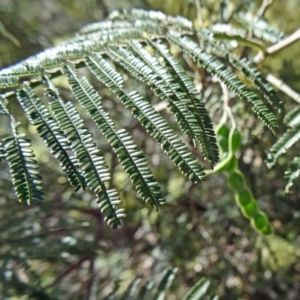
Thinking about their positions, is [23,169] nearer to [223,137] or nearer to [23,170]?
[23,170]

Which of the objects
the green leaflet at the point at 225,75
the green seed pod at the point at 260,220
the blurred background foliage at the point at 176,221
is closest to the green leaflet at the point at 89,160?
the green leaflet at the point at 225,75

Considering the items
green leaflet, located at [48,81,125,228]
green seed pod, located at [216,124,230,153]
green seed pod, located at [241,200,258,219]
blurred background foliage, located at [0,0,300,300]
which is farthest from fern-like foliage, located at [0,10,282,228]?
blurred background foliage, located at [0,0,300,300]

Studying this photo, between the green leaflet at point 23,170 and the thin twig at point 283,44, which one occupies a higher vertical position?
the thin twig at point 283,44

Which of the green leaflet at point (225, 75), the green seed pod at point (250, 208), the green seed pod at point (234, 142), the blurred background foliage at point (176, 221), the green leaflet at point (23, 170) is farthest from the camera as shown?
the blurred background foliage at point (176, 221)

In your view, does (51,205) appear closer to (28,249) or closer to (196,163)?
(28,249)

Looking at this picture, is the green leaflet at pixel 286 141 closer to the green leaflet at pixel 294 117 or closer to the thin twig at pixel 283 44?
the green leaflet at pixel 294 117

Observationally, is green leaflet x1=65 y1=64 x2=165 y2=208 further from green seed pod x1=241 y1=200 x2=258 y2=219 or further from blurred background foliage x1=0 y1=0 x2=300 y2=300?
blurred background foliage x1=0 y1=0 x2=300 y2=300

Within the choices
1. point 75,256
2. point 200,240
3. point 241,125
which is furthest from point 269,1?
point 75,256
